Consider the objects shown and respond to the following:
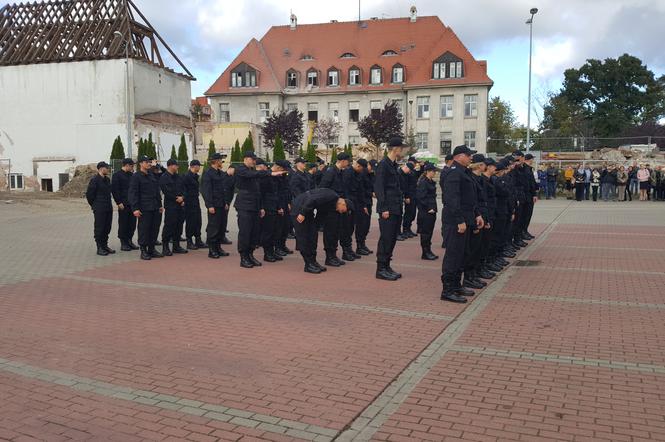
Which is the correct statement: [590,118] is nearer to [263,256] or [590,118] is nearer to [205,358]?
[263,256]

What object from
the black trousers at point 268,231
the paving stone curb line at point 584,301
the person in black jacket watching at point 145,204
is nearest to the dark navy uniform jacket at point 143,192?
the person in black jacket watching at point 145,204

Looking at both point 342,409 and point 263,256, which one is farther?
point 263,256

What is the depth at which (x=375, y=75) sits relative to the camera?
55750 mm

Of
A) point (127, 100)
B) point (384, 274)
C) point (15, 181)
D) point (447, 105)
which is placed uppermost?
point (447, 105)

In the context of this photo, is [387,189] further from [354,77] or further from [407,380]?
[354,77]

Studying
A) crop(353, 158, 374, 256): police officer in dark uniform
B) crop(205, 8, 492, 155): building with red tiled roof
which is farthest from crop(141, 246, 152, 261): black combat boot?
crop(205, 8, 492, 155): building with red tiled roof

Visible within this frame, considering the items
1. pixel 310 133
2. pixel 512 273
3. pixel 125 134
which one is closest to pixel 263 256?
pixel 512 273

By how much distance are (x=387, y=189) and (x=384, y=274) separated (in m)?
1.26

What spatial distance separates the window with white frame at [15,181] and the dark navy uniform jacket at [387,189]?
39.7m

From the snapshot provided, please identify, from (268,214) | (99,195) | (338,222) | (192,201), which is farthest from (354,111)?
(338,222)

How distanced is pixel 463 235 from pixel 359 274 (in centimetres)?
232

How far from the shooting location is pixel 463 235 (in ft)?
23.7

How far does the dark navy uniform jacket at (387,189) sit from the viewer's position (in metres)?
8.34

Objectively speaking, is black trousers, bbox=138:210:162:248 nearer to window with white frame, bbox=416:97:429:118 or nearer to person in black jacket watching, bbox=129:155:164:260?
person in black jacket watching, bbox=129:155:164:260
